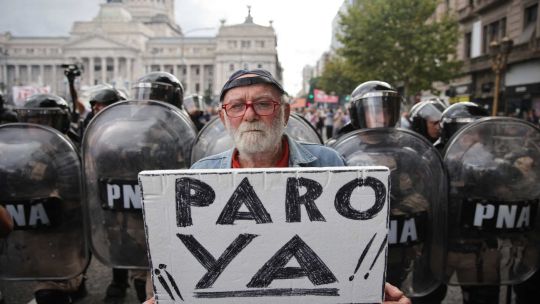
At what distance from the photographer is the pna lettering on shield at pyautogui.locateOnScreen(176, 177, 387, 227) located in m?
1.50

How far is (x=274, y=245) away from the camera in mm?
1541

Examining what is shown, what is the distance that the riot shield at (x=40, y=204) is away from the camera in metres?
2.95

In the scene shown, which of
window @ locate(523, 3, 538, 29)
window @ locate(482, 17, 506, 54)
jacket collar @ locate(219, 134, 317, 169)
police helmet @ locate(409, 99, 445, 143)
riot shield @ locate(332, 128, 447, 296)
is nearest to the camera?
jacket collar @ locate(219, 134, 317, 169)

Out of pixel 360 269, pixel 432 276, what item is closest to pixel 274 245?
pixel 360 269

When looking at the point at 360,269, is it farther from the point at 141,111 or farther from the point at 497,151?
the point at 141,111

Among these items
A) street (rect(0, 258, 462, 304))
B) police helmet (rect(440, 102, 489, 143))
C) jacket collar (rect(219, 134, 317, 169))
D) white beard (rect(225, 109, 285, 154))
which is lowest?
street (rect(0, 258, 462, 304))

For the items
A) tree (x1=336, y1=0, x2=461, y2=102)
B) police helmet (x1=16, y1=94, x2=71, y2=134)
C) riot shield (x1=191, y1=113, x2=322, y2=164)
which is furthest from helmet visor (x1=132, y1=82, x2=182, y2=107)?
tree (x1=336, y1=0, x2=461, y2=102)

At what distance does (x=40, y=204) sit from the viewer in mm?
2945

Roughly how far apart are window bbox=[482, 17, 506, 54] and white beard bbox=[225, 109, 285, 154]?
22.7 m

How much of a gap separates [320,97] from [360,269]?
103ft

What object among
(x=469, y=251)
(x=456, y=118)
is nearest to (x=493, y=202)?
(x=469, y=251)

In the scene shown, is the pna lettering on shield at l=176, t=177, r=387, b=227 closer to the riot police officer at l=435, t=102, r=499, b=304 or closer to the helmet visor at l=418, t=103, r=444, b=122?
the riot police officer at l=435, t=102, r=499, b=304

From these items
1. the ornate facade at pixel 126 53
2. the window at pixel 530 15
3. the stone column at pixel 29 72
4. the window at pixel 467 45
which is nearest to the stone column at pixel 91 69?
the ornate facade at pixel 126 53

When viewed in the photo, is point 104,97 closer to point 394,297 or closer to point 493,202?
point 493,202
